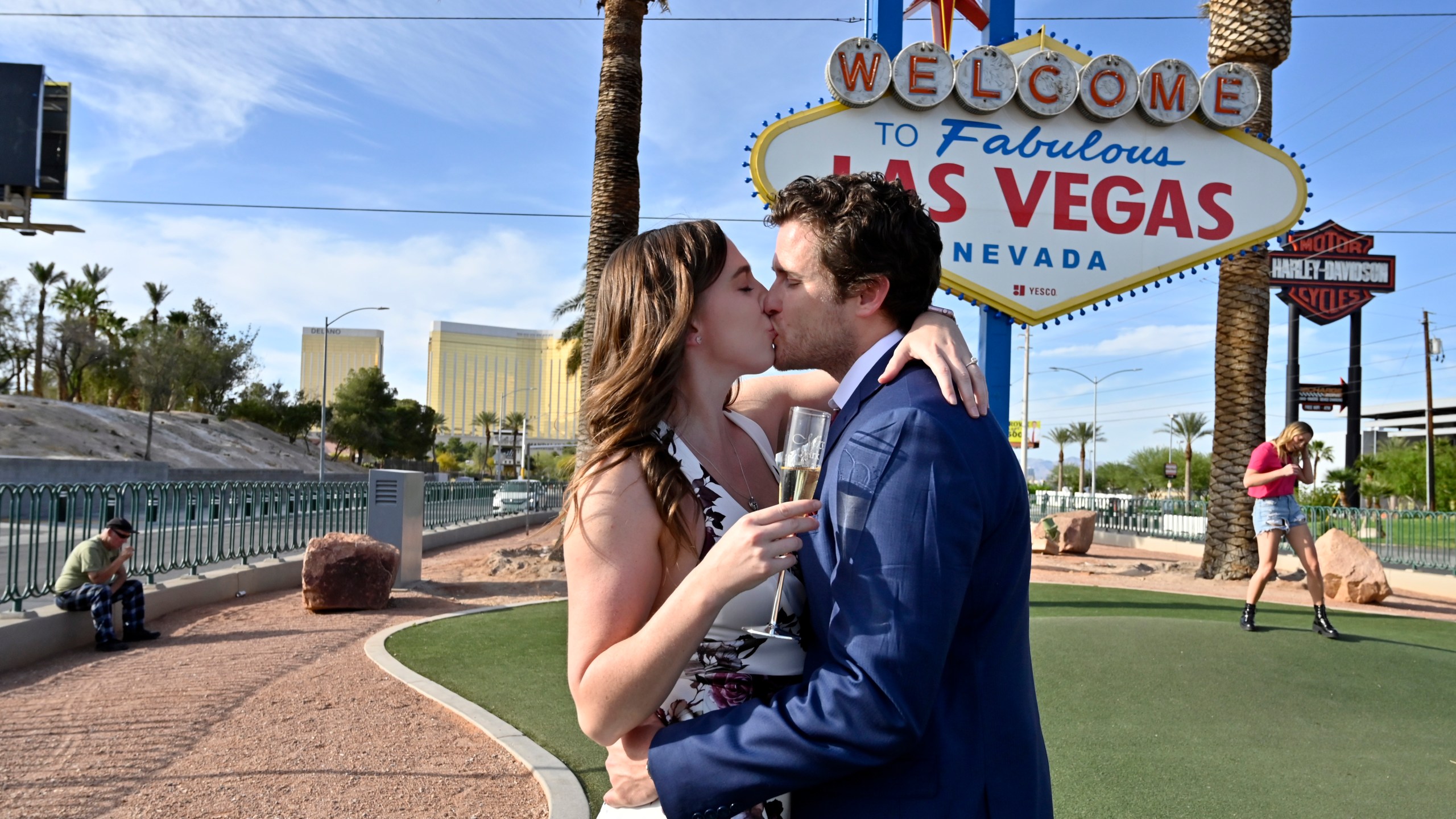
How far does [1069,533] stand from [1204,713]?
18.6 metres

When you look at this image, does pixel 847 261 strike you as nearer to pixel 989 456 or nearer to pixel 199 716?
pixel 989 456

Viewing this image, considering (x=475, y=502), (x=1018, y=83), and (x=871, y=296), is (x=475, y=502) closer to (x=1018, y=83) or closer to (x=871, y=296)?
(x=1018, y=83)

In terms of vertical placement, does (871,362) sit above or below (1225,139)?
below

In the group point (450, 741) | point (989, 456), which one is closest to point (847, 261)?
point (989, 456)

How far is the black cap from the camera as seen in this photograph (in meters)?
9.04

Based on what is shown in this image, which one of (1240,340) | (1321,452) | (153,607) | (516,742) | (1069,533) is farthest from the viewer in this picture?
(1321,452)

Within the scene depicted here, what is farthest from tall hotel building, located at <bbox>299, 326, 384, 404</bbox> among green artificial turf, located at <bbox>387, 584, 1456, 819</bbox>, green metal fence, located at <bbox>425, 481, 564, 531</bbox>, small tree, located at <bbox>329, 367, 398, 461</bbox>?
green artificial turf, located at <bbox>387, 584, 1456, 819</bbox>

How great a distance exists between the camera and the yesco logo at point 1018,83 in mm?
5871

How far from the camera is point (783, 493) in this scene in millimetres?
1500

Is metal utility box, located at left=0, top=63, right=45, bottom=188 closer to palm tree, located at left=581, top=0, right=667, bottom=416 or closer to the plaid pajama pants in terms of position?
palm tree, located at left=581, top=0, right=667, bottom=416

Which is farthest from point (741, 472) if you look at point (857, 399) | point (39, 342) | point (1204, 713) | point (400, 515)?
point (39, 342)

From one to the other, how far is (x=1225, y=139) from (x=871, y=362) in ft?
18.6

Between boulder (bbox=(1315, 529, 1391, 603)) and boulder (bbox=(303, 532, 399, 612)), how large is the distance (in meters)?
11.2

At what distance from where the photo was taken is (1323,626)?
737 cm
